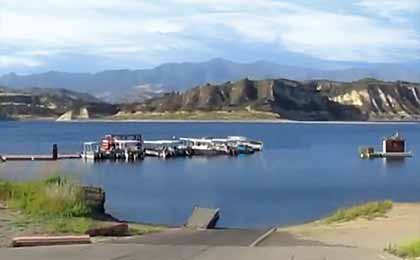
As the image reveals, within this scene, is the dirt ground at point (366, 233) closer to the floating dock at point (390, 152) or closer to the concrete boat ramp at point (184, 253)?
the concrete boat ramp at point (184, 253)

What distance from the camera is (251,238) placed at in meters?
18.5

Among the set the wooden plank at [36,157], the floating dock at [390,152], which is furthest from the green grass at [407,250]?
the floating dock at [390,152]

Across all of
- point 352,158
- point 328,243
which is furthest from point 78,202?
point 352,158

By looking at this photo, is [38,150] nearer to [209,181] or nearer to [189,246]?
[209,181]

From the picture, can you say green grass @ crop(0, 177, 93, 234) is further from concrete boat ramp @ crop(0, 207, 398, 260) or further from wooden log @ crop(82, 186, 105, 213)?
concrete boat ramp @ crop(0, 207, 398, 260)

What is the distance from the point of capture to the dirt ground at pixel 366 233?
17.9 metres

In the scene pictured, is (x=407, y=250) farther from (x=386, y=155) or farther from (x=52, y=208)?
(x=386, y=155)

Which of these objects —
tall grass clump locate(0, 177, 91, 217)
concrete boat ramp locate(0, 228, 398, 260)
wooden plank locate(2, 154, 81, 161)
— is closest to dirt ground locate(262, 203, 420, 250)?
concrete boat ramp locate(0, 228, 398, 260)

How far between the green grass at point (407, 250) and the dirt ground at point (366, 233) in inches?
27.1

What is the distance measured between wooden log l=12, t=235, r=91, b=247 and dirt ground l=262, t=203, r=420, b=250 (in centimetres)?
333

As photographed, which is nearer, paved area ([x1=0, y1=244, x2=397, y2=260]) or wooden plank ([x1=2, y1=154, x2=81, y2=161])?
paved area ([x1=0, y1=244, x2=397, y2=260])

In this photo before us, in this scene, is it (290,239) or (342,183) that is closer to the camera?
(290,239)

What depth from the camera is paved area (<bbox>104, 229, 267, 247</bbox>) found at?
17.3 meters

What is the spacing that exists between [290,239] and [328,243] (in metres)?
0.89
